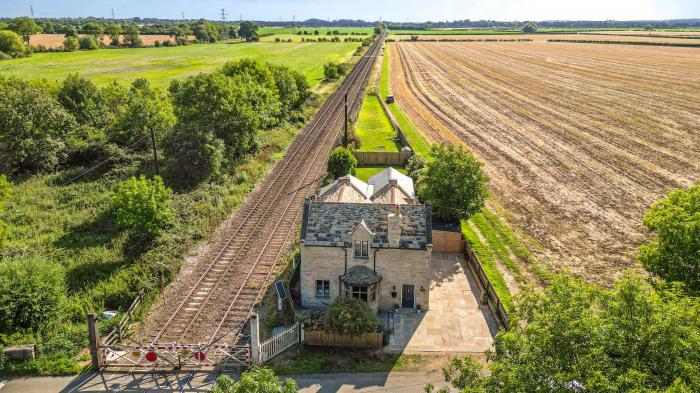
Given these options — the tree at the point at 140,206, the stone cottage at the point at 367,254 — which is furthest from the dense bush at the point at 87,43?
the stone cottage at the point at 367,254

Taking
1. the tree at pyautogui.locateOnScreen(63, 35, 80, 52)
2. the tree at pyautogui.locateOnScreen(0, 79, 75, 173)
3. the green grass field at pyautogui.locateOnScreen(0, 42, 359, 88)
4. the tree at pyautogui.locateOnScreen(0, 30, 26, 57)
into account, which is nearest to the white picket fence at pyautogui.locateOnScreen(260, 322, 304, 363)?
the tree at pyautogui.locateOnScreen(0, 79, 75, 173)

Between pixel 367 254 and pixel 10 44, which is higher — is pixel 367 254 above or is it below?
below

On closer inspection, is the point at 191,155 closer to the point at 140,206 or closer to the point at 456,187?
the point at 140,206

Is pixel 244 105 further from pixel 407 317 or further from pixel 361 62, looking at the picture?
pixel 361 62

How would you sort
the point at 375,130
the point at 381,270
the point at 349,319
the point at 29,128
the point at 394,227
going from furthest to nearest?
the point at 375,130 < the point at 29,128 < the point at 381,270 < the point at 394,227 < the point at 349,319

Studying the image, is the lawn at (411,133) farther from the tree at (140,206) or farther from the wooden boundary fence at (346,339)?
the wooden boundary fence at (346,339)

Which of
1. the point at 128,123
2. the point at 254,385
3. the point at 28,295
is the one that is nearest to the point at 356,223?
the point at 254,385

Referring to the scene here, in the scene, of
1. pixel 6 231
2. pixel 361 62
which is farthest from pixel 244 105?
pixel 361 62
